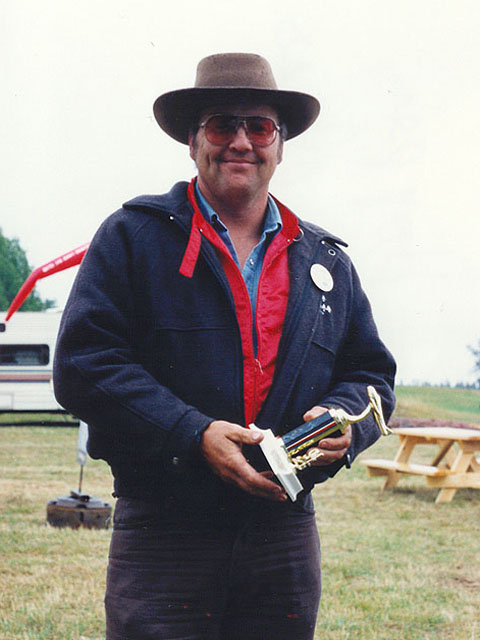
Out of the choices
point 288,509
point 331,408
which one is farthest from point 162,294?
point 288,509

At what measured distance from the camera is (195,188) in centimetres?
222

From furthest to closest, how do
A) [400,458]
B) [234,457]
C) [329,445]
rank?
[400,458] < [329,445] < [234,457]

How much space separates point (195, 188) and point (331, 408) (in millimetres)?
685

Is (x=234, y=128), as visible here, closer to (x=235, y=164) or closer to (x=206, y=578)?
(x=235, y=164)

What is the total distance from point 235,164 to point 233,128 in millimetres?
95

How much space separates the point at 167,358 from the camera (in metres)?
2.00

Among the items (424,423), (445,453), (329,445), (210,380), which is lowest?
(424,423)

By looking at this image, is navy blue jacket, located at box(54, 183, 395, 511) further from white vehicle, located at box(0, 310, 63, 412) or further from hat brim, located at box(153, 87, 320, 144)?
white vehicle, located at box(0, 310, 63, 412)

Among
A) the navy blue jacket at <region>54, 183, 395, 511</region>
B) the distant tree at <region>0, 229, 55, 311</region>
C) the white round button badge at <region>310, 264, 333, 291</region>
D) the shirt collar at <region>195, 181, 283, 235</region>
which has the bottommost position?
the distant tree at <region>0, 229, 55, 311</region>

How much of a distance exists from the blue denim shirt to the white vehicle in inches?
643

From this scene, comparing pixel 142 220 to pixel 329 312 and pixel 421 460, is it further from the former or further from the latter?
pixel 421 460

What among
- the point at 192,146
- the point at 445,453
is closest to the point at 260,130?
the point at 192,146

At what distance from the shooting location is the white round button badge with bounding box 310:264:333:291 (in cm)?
220

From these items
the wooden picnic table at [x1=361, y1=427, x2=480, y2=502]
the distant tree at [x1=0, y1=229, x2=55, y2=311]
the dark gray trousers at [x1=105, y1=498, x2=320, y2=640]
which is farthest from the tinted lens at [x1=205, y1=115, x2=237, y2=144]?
the distant tree at [x1=0, y1=229, x2=55, y2=311]
